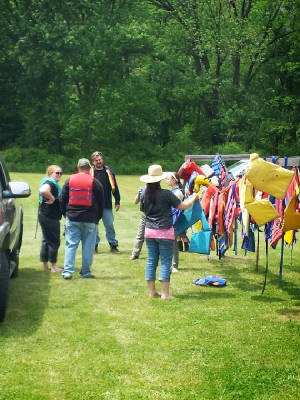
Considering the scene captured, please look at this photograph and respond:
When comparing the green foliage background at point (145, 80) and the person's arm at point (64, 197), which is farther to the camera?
the green foliage background at point (145, 80)

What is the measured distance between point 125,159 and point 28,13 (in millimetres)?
12186

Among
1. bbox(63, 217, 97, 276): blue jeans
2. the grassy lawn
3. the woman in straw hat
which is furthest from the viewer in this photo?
bbox(63, 217, 97, 276): blue jeans

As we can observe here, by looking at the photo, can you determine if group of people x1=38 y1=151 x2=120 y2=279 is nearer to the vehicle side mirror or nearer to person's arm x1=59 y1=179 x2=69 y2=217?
person's arm x1=59 y1=179 x2=69 y2=217

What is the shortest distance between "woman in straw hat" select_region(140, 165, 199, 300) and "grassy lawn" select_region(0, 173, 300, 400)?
1.55ft

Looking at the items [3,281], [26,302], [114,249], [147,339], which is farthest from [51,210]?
[147,339]

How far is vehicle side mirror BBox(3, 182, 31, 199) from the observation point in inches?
296

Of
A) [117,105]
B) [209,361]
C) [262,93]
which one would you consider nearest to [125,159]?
[117,105]

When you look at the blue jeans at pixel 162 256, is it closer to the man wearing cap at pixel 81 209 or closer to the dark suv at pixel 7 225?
the man wearing cap at pixel 81 209

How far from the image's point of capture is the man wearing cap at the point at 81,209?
922cm

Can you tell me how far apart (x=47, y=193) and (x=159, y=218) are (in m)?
2.32

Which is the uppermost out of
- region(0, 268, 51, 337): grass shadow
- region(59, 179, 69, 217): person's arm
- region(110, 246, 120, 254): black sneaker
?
region(59, 179, 69, 217): person's arm

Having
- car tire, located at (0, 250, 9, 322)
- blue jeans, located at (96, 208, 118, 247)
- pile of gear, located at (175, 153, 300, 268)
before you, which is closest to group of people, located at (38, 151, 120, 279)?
pile of gear, located at (175, 153, 300, 268)

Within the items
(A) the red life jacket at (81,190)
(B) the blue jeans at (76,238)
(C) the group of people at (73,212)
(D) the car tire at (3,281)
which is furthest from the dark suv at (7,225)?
(A) the red life jacket at (81,190)

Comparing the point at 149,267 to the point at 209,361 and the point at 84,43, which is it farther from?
the point at 84,43
